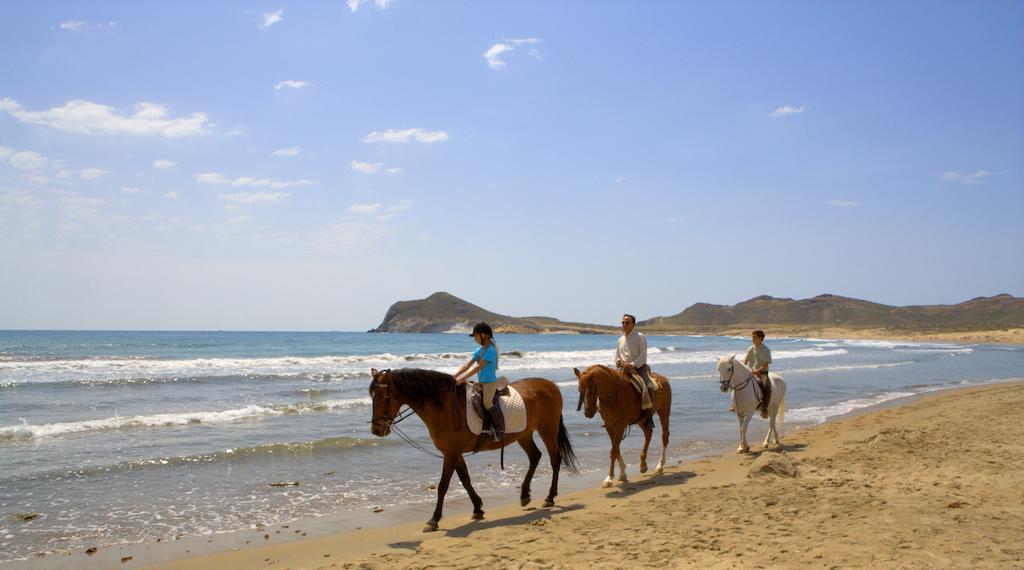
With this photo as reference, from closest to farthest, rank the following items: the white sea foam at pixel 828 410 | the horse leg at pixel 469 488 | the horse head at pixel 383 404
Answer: the horse head at pixel 383 404 < the horse leg at pixel 469 488 < the white sea foam at pixel 828 410

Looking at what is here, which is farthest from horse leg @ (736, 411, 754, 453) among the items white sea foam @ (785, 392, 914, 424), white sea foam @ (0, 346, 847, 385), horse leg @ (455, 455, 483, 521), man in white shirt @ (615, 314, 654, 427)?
white sea foam @ (0, 346, 847, 385)

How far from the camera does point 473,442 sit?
698 centimetres

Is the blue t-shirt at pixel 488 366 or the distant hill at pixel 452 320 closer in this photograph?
the blue t-shirt at pixel 488 366

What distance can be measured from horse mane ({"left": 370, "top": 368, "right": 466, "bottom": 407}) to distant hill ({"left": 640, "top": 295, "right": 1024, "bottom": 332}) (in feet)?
382

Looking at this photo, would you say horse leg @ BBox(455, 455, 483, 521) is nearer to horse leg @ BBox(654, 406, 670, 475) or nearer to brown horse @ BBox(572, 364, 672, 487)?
brown horse @ BBox(572, 364, 672, 487)

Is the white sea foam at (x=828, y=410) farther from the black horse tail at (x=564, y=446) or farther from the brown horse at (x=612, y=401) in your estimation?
the black horse tail at (x=564, y=446)

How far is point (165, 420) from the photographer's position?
14.1 m

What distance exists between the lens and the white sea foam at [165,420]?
12555mm

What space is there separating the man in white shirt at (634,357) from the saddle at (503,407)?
2.06 m

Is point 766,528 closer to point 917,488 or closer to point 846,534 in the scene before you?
point 846,534

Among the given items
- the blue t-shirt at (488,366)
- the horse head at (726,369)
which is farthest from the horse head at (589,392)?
the horse head at (726,369)

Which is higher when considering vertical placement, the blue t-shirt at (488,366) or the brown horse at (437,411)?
the blue t-shirt at (488,366)

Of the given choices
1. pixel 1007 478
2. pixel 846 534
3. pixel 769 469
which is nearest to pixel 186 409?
pixel 769 469

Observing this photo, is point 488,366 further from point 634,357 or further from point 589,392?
point 634,357
